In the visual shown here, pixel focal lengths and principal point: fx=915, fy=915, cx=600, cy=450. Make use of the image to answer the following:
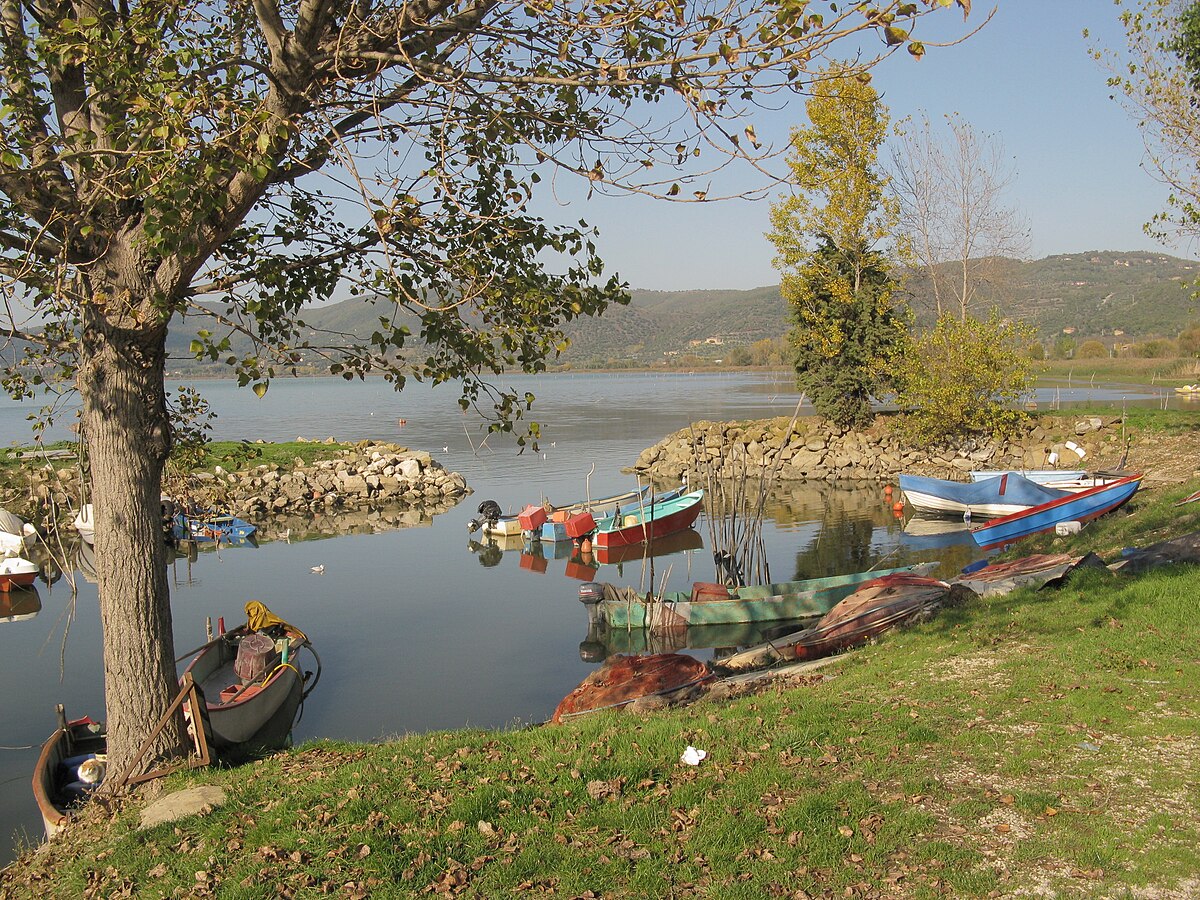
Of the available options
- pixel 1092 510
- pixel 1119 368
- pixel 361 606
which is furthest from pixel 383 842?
pixel 1119 368

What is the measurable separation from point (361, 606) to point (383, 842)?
52.5 ft

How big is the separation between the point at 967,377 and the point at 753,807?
31.7 m

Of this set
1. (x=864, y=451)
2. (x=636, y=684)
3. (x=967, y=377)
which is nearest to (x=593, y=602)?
(x=636, y=684)

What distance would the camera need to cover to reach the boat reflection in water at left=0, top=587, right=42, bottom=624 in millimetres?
21906

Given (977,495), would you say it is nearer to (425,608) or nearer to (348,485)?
(425,608)

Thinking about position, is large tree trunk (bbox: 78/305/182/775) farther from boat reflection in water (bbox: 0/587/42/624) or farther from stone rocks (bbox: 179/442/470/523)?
stone rocks (bbox: 179/442/470/523)

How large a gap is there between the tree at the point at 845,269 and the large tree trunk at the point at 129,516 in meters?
32.4

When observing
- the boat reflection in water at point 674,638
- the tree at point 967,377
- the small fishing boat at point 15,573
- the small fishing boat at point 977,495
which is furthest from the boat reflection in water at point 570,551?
the tree at point 967,377

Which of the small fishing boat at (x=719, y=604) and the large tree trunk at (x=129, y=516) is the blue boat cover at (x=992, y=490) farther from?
the large tree trunk at (x=129, y=516)

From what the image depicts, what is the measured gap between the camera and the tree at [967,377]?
111 feet

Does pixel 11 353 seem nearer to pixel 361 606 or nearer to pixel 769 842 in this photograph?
pixel 769 842

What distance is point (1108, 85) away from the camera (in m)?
19.8

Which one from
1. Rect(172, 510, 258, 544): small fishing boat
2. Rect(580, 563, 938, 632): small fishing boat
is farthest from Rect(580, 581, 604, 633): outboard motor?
Rect(172, 510, 258, 544): small fishing boat

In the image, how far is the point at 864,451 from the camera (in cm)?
3894
